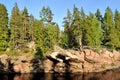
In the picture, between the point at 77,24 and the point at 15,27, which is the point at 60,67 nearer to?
the point at 77,24

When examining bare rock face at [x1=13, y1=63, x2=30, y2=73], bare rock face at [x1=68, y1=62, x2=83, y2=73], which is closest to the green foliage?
bare rock face at [x1=68, y1=62, x2=83, y2=73]

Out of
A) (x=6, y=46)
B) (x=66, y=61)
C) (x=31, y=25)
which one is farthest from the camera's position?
(x=31, y=25)

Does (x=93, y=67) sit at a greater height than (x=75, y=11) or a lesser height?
lesser

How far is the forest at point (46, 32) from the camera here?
87125mm

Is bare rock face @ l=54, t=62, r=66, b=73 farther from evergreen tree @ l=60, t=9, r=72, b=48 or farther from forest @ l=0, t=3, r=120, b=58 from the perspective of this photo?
evergreen tree @ l=60, t=9, r=72, b=48

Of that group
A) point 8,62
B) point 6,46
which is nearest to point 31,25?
point 6,46

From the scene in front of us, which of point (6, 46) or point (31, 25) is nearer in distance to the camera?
point (6, 46)

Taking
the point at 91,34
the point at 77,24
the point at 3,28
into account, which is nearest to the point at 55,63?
the point at 77,24

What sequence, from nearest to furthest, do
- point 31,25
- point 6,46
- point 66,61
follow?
point 66,61, point 6,46, point 31,25

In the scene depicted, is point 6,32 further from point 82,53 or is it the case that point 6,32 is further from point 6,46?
point 82,53

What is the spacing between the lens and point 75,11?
90.0 meters

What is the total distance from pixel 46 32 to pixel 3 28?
1525cm

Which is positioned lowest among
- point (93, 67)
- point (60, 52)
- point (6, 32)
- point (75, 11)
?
point (93, 67)

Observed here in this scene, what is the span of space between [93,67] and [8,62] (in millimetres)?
26283
